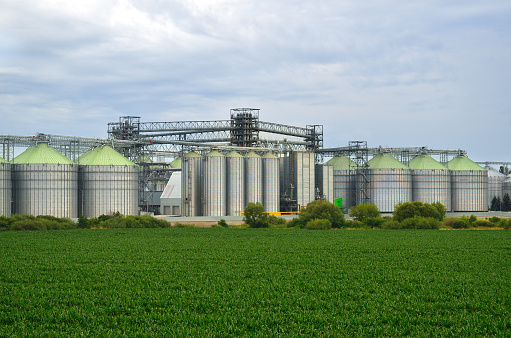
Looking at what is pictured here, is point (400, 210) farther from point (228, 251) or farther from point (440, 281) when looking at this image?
point (440, 281)

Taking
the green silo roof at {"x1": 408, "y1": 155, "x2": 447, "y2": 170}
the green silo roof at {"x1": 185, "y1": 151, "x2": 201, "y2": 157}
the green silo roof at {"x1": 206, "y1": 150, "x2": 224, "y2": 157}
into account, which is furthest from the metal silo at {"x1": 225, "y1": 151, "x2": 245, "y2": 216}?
the green silo roof at {"x1": 408, "y1": 155, "x2": 447, "y2": 170}

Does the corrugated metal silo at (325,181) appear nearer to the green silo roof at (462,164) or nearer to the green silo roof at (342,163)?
the green silo roof at (342,163)

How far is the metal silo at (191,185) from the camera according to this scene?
90.2 meters

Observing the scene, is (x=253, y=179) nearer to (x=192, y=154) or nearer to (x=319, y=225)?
(x=192, y=154)

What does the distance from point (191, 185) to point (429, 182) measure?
162 feet

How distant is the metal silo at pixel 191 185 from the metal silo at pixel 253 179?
322 inches

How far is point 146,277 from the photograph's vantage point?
30.8 metres

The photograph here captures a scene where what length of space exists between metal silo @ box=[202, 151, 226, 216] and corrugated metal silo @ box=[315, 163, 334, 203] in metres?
21.1

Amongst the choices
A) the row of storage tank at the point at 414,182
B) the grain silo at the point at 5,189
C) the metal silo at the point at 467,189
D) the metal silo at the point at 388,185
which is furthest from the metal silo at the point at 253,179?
the metal silo at the point at 467,189

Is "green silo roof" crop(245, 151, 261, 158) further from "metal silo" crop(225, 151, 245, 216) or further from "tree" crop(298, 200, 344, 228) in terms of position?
"tree" crop(298, 200, 344, 228)

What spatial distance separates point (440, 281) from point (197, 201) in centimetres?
6478

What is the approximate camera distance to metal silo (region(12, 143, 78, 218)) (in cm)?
7675

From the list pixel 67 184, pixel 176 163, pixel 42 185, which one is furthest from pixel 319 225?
pixel 176 163

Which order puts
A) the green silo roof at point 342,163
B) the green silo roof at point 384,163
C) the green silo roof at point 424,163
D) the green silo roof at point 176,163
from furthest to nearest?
1. the green silo roof at point 176,163
2. the green silo roof at point 342,163
3. the green silo roof at point 424,163
4. the green silo roof at point 384,163
